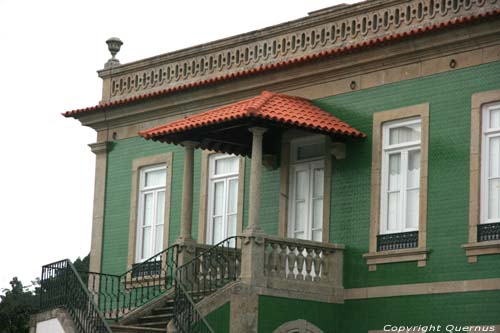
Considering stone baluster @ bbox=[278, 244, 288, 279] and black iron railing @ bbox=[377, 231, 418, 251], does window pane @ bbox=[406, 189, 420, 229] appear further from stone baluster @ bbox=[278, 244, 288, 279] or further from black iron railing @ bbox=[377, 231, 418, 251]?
stone baluster @ bbox=[278, 244, 288, 279]

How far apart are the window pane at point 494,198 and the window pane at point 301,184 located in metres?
4.23

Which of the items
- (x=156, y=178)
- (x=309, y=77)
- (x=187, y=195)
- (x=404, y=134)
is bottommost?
(x=187, y=195)

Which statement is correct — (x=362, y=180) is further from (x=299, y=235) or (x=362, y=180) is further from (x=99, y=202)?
(x=99, y=202)

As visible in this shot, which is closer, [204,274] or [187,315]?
[187,315]

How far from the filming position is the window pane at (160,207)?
30.9 m

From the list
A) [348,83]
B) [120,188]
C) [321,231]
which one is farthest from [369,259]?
[120,188]

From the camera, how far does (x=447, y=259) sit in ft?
81.3

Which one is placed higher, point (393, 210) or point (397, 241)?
point (393, 210)

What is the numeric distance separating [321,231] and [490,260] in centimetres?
402

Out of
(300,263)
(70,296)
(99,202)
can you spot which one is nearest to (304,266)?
(300,263)

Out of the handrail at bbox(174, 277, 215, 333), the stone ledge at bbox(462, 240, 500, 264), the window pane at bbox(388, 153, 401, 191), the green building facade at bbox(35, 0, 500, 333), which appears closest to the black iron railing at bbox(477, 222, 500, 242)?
the green building facade at bbox(35, 0, 500, 333)

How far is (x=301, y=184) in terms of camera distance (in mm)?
27797

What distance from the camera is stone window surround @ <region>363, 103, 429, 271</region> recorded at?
25.3 m

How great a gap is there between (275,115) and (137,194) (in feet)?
21.2
